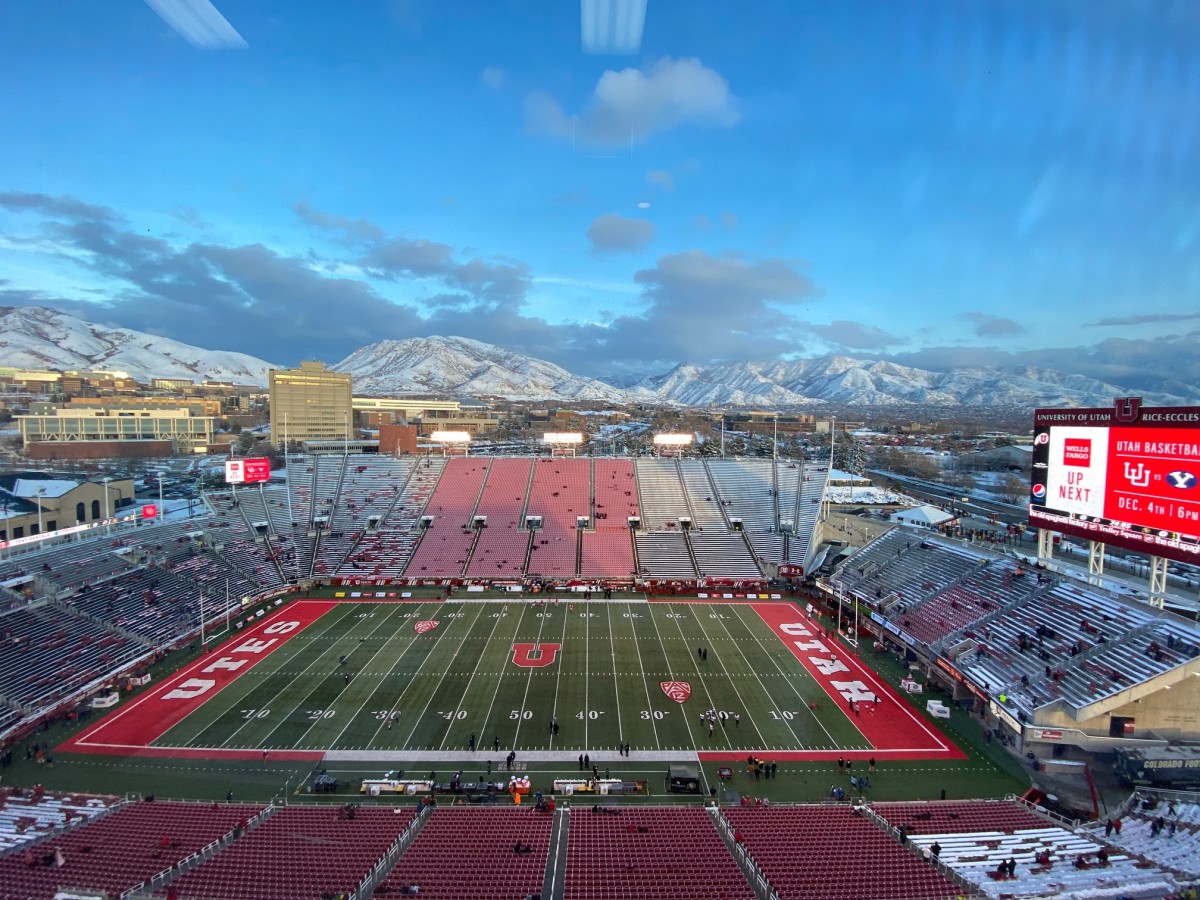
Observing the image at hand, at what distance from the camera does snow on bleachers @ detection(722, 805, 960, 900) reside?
13555 mm

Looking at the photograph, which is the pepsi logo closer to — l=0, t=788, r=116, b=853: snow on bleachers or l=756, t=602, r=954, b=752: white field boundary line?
l=756, t=602, r=954, b=752: white field boundary line

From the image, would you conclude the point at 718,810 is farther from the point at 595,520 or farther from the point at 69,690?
the point at 595,520

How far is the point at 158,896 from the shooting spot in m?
13.2

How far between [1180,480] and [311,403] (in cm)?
14797

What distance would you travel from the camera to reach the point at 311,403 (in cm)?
14275

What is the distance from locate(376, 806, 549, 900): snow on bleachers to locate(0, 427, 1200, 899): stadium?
0.09 metres

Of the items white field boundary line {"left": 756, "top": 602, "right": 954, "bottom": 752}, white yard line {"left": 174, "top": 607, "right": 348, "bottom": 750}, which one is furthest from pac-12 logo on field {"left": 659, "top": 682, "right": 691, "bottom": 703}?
white yard line {"left": 174, "top": 607, "right": 348, "bottom": 750}

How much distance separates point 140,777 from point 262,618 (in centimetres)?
1730

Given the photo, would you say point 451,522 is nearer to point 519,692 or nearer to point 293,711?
point 519,692

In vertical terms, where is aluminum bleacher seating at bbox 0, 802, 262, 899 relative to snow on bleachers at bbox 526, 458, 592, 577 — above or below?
below

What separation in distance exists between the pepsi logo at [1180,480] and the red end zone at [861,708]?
11953mm

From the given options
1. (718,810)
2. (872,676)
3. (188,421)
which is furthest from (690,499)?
(188,421)

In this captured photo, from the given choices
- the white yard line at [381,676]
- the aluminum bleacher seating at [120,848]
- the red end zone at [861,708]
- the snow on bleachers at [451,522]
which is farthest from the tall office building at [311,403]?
the aluminum bleacher seating at [120,848]

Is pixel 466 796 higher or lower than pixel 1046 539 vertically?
lower
